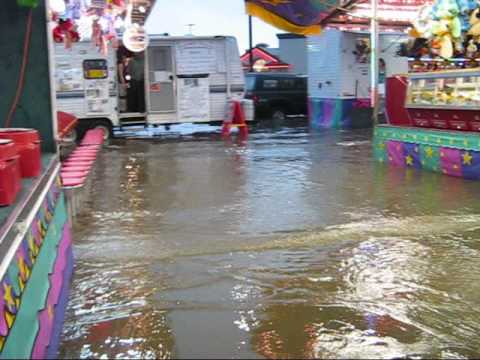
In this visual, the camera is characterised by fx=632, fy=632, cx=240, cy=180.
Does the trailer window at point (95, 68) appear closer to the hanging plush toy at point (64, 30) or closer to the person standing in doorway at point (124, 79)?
the person standing in doorway at point (124, 79)

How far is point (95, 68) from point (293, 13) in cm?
528

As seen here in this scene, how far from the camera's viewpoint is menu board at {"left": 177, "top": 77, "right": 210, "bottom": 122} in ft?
54.7

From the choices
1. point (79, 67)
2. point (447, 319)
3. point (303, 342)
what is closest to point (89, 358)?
point (303, 342)

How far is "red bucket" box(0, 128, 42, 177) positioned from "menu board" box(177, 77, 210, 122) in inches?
493

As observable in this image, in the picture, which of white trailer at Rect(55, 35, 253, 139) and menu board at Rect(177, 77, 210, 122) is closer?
white trailer at Rect(55, 35, 253, 139)

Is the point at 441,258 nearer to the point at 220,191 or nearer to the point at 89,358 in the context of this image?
the point at 89,358

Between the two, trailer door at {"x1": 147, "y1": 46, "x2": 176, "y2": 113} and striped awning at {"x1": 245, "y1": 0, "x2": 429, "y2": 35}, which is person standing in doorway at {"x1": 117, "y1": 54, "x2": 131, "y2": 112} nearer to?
trailer door at {"x1": 147, "y1": 46, "x2": 176, "y2": 113}

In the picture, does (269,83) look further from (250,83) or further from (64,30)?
(64,30)

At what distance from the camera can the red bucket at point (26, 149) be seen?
4055 millimetres

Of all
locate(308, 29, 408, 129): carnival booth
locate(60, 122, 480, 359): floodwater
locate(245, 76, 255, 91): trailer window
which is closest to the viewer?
locate(60, 122, 480, 359): floodwater

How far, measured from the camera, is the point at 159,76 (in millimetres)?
16625

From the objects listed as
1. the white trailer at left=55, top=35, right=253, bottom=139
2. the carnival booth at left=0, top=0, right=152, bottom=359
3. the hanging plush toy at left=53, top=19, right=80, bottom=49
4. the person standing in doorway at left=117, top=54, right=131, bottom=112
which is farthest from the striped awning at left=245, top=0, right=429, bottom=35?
the carnival booth at left=0, top=0, right=152, bottom=359

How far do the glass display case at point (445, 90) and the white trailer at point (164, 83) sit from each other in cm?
689

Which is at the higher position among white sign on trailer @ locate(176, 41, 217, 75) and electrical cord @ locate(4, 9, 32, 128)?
white sign on trailer @ locate(176, 41, 217, 75)
